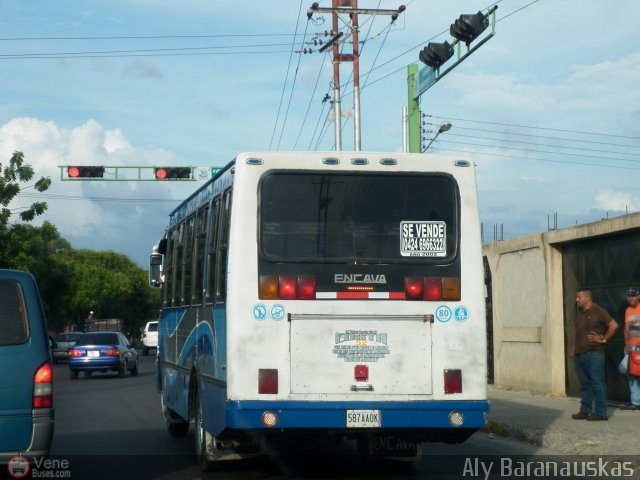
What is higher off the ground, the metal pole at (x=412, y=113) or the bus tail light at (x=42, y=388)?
the metal pole at (x=412, y=113)

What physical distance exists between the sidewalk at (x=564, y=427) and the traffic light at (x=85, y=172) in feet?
78.6

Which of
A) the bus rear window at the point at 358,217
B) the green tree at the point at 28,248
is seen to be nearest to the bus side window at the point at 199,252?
the bus rear window at the point at 358,217

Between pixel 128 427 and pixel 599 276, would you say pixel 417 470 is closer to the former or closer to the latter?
pixel 128 427

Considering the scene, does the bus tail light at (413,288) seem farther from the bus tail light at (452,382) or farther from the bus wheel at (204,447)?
the bus wheel at (204,447)

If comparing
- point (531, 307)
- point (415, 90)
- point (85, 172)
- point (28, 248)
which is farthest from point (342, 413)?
point (28, 248)

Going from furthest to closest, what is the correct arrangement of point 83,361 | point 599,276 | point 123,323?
point 123,323 < point 83,361 < point 599,276

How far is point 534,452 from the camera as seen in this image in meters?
13.1

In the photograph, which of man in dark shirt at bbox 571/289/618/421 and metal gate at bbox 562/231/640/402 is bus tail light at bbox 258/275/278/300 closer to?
man in dark shirt at bbox 571/289/618/421

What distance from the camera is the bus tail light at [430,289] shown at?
33.7 feet

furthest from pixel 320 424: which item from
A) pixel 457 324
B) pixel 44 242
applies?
pixel 44 242

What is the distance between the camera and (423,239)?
10422 mm

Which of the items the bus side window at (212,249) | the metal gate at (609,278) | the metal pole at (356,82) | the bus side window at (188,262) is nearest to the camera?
the bus side window at (212,249)

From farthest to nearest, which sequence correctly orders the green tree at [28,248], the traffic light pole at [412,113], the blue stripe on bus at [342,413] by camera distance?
the green tree at [28,248], the traffic light pole at [412,113], the blue stripe on bus at [342,413]

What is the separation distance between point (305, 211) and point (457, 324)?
1721 millimetres
